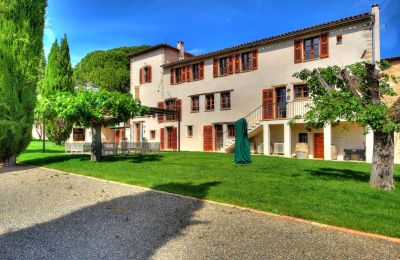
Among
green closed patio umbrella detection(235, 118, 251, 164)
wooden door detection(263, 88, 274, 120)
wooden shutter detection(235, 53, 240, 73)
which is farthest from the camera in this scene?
wooden shutter detection(235, 53, 240, 73)

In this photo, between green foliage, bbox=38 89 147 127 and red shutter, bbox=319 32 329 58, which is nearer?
green foliage, bbox=38 89 147 127

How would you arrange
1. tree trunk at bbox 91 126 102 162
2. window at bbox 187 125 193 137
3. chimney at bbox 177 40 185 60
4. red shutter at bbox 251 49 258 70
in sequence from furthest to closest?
chimney at bbox 177 40 185 60, window at bbox 187 125 193 137, red shutter at bbox 251 49 258 70, tree trunk at bbox 91 126 102 162

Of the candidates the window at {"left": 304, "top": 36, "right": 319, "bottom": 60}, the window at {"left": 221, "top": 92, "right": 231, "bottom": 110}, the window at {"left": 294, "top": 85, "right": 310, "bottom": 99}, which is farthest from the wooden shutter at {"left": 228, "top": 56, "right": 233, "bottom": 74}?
the window at {"left": 304, "top": 36, "right": 319, "bottom": 60}

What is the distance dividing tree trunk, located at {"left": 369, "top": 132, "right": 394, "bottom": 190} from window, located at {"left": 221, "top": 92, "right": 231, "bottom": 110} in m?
16.8

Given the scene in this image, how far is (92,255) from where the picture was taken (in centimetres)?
398

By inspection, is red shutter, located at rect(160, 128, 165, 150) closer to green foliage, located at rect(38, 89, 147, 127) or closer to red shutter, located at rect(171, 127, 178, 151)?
red shutter, located at rect(171, 127, 178, 151)

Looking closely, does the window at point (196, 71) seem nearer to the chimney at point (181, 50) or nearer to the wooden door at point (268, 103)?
the chimney at point (181, 50)

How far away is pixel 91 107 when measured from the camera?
47.2ft

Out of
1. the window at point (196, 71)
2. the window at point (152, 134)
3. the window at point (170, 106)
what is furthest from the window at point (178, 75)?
the window at point (152, 134)

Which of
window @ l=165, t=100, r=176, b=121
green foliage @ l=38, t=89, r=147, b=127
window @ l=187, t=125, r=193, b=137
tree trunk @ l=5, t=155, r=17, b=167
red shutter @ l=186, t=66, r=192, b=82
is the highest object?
red shutter @ l=186, t=66, r=192, b=82

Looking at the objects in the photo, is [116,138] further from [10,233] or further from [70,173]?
[10,233]

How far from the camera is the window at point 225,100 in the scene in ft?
82.5

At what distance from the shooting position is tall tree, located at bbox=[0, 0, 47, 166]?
14.1 metres

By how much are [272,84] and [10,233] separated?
789 inches
